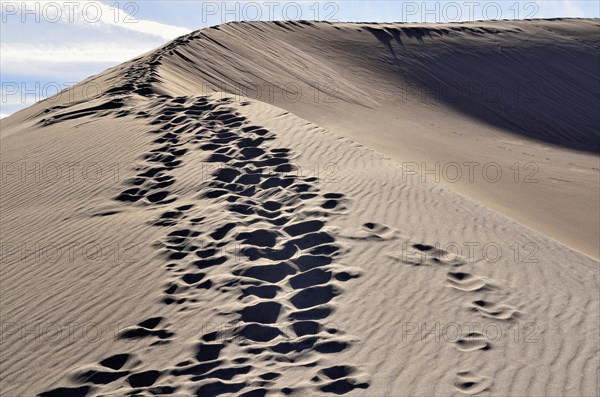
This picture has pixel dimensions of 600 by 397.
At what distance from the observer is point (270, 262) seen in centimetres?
698

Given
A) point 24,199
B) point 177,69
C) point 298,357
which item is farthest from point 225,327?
point 177,69

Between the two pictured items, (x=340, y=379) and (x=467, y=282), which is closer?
(x=340, y=379)

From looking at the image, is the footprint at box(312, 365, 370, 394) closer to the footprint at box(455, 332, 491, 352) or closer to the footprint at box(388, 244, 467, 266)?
the footprint at box(455, 332, 491, 352)

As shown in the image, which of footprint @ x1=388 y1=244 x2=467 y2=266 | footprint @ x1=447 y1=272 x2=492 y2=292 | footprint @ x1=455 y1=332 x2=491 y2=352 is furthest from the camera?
footprint @ x1=388 y1=244 x2=467 y2=266

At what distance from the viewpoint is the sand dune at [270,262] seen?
5.47 metres

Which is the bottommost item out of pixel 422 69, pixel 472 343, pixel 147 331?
pixel 147 331

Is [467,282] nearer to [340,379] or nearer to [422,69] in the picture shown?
[340,379]

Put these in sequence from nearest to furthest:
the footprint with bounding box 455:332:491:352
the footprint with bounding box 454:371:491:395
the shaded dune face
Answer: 1. the footprint with bounding box 454:371:491:395
2. the footprint with bounding box 455:332:491:352
3. the shaded dune face

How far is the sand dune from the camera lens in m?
5.47

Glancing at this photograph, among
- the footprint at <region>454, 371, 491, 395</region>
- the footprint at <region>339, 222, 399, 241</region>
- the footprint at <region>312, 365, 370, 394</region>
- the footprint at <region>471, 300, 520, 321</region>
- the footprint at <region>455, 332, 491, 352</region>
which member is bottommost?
the footprint at <region>312, 365, 370, 394</region>

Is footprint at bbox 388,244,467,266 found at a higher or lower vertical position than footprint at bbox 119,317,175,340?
higher

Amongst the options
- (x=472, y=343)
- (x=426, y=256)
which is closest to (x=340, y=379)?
(x=472, y=343)

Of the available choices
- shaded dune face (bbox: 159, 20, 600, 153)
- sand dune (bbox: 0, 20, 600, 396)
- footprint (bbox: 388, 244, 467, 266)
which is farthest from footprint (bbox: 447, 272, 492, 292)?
shaded dune face (bbox: 159, 20, 600, 153)

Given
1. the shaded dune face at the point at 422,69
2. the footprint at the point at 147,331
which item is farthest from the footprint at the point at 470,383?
the shaded dune face at the point at 422,69
